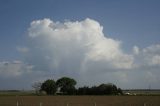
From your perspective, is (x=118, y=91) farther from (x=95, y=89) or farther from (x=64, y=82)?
(x=64, y=82)

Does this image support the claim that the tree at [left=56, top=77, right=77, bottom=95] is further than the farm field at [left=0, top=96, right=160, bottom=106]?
Yes

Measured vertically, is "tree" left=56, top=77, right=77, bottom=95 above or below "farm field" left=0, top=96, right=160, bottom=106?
above

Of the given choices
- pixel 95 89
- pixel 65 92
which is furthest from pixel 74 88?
pixel 95 89

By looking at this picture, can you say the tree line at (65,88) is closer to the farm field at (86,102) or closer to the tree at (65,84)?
the tree at (65,84)

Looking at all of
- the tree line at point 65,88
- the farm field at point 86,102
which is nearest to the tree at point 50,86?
the tree line at point 65,88

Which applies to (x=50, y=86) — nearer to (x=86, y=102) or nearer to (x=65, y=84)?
(x=65, y=84)

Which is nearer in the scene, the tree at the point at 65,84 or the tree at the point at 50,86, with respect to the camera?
the tree at the point at 65,84

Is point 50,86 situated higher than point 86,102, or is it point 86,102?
point 50,86

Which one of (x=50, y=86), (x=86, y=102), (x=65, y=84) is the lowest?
(x=86, y=102)

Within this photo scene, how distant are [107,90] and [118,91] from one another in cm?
382

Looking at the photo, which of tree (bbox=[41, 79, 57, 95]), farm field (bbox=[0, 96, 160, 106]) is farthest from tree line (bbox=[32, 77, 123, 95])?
Result: farm field (bbox=[0, 96, 160, 106])

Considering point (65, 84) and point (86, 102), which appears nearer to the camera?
point (86, 102)

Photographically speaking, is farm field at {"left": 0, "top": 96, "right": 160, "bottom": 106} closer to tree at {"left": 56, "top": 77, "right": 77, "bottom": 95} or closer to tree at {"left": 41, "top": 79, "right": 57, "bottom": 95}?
tree at {"left": 56, "top": 77, "right": 77, "bottom": 95}

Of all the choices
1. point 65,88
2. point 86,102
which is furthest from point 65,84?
point 86,102
